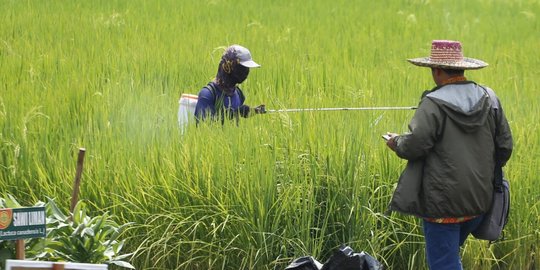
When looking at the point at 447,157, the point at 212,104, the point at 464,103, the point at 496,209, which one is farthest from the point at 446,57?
the point at 212,104

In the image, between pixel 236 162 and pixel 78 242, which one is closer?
pixel 78 242

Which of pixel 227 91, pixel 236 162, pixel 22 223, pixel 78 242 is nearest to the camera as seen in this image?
pixel 22 223

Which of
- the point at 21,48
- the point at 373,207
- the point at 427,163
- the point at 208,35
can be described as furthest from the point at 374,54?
the point at 427,163

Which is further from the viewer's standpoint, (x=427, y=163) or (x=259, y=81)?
(x=259, y=81)

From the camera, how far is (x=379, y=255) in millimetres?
5215

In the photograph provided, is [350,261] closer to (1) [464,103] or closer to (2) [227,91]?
(1) [464,103]

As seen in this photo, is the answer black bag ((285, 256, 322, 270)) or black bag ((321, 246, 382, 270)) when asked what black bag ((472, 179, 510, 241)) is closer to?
black bag ((321, 246, 382, 270))

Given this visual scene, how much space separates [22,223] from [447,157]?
1.75 metres

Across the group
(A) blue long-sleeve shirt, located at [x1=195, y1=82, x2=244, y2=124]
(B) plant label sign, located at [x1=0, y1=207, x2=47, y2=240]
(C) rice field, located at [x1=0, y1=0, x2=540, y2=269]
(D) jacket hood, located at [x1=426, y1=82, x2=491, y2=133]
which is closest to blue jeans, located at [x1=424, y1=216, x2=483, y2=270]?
(D) jacket hood, located at [x1=426, y1=82, x2=491, y2=133]

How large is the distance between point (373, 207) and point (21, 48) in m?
4.37

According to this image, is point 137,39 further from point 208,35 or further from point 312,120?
point 312,120

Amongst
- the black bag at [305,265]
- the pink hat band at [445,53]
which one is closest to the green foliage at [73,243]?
the black bag at [305,265]

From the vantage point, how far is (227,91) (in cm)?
589

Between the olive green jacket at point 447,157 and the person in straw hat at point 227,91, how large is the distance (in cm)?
152
